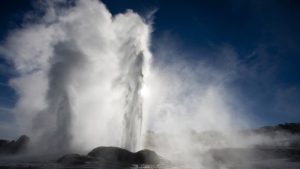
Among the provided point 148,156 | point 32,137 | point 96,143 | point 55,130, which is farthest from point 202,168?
point 32,137

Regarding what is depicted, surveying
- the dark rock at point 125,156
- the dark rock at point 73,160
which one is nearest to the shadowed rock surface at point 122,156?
the dark rock at point 125,156

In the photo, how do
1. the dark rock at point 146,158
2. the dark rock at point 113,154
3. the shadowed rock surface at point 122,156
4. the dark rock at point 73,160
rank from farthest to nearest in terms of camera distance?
the dark rock at point 146,158 < the dark rock at point 113,154 < the shadowed rock surface at point 122,156 < the dark rock at point 73,160

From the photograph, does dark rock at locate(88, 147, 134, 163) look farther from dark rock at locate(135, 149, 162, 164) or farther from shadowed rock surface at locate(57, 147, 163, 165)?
dark rock at locate(135, 149, 162, 164)

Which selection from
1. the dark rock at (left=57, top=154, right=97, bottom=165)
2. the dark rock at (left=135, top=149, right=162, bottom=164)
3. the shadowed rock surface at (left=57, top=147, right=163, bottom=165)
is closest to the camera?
the dark rock at (left=57, top=154, right=97, bottom=165)

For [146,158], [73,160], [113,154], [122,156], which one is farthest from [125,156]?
[73,160]

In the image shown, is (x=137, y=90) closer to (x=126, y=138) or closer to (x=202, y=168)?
(x=126, y=138)

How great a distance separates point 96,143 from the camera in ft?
135

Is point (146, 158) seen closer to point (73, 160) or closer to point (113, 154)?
point (113, 154)

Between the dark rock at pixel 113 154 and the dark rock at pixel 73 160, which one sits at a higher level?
the dark rock at pixel 113 154

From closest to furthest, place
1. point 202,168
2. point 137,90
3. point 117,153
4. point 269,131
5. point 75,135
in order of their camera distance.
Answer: point 202,168 → point 117,153 → point 137,90 → point 75,135 → point 269,131

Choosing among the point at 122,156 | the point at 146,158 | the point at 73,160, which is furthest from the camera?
the point at 146,158

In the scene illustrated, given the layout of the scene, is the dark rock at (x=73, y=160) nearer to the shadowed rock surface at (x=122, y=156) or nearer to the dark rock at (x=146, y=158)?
the shadowed rock surface at (x=122, y=156)

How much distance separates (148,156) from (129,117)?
8.43m

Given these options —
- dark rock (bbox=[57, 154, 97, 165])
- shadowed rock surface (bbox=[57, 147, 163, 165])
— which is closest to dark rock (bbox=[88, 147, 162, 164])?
shadowed rock surface (bbox=[57, 147, 163, 165])
